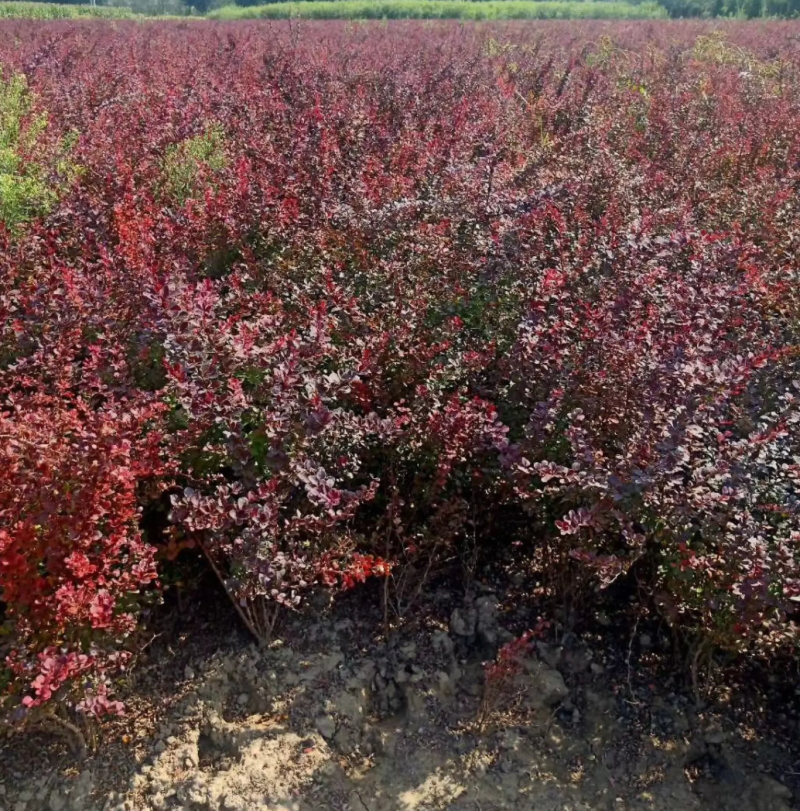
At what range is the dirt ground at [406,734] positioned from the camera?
7.98ft

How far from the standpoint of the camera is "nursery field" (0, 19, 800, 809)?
92.8 inches

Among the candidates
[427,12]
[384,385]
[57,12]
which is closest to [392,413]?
[384,385]

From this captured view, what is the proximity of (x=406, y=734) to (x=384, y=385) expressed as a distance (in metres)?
1.33

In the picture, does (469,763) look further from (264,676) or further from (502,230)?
(502,230)

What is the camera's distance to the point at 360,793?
245cm

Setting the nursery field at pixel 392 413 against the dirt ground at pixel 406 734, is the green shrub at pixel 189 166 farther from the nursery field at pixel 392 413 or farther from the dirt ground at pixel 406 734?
the dirt ground at pixel 406 734

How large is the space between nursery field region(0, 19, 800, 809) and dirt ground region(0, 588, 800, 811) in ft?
0.22

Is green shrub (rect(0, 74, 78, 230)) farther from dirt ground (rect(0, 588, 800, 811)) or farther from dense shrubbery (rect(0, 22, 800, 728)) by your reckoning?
dirt ground (rect(0, 588, 800, 811))

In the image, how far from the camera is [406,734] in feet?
8.55

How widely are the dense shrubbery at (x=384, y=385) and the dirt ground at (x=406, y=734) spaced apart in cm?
21

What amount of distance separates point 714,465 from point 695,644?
0.70 m

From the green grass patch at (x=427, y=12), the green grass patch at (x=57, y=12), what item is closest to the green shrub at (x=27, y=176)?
the green grass patch at (x=57, y=12)

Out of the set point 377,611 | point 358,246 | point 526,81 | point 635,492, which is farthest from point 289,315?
point 526,81

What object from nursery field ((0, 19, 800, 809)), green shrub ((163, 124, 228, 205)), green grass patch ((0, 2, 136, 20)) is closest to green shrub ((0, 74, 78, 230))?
nursery field ((0, 19, 800, 809))
